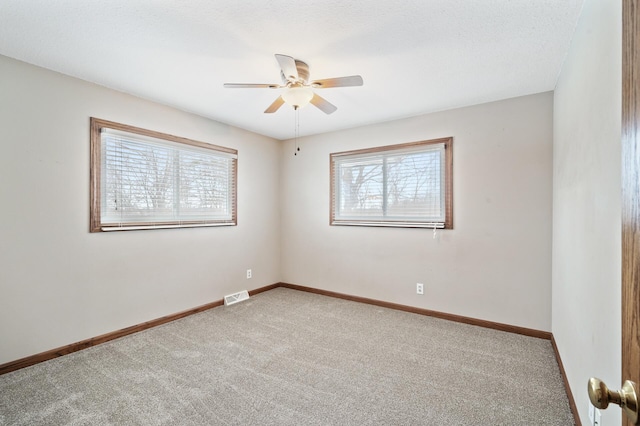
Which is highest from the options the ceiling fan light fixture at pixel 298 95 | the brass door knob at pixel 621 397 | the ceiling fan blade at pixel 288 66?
the ceiling fan blade at pixel 288 66

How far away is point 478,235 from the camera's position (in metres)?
3.11

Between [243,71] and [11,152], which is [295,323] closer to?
[243,71]

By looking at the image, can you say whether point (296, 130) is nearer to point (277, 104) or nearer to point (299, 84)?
point (277, 104)

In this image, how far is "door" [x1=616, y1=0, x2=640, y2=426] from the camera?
0.51 metres

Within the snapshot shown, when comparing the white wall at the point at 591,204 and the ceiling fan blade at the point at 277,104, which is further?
the ceiling fan blade at the point at 277,104

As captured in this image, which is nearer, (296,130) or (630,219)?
(630,219)

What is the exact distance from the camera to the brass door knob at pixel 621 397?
506 mm

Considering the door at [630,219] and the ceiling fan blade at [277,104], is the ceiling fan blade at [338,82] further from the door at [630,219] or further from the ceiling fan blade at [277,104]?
the door at [630,219]

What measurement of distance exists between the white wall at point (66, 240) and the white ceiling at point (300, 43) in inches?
9.3

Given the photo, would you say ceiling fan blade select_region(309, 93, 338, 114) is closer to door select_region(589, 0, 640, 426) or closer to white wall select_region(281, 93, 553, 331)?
white wall select_region(281, 93, 553, 331)

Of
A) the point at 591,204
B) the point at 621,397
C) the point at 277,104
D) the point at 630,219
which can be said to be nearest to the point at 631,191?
the point at 630,219

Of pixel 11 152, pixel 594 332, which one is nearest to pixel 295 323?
pixel 594 332

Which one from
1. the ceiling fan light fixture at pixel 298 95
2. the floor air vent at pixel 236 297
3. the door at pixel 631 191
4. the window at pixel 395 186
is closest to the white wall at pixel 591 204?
the door at pixel 631 191

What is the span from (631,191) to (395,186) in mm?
3175
